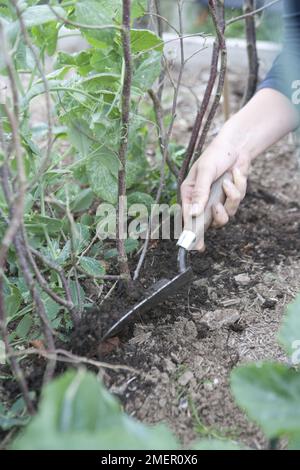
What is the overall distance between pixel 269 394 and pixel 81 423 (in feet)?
0.93

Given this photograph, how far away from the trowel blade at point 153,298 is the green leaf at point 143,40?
46cm

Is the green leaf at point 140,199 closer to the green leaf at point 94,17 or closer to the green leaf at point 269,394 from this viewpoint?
the green leaf at point 94,17

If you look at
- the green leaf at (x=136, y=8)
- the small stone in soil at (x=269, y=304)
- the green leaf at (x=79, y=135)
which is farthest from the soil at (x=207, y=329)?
the green leaf at (x=136, y=8)

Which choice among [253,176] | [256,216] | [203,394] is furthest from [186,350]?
[253,176]

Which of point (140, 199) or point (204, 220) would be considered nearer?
point (204, 220)

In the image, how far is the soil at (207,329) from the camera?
1.06 metres

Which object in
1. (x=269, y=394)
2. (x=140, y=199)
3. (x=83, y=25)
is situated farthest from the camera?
(x=140, y=199)

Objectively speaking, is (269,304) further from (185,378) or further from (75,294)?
(75,294)

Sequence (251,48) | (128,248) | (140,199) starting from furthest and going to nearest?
(251,48) → (140,199) → (128,248)

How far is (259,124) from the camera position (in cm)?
150

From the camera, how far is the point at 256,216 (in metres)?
1.71

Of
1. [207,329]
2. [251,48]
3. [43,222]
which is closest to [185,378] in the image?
[207,329]

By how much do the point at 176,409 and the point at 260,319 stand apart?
0.33 meters
